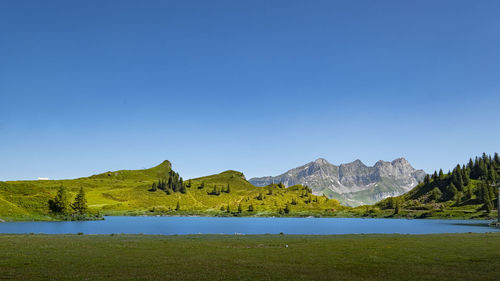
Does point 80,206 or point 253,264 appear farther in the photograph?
point 80,206

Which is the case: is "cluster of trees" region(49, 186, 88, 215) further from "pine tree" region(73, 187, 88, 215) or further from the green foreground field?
the green foreground field

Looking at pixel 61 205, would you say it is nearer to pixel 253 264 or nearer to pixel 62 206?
pixel 62 206

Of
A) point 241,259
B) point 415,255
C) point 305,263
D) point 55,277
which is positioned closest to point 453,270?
point 415,255

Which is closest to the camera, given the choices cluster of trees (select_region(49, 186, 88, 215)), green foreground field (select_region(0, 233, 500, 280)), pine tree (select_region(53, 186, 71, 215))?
green foreground field (select_region(0, 233, 500, 280))

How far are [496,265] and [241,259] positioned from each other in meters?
27.6

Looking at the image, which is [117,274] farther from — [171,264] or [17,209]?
[17,209]

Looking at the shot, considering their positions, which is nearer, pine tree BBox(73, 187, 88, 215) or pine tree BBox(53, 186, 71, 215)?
pine tree BBox(53, 186, 71, 215)

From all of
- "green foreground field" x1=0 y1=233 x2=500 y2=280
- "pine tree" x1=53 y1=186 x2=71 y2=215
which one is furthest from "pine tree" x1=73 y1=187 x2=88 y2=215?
"green foreground field" x1=0 y1=233 x2=500 y2=280

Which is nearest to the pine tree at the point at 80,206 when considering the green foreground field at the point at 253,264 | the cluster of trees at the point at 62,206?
the cluster of trees at the point at 62,206

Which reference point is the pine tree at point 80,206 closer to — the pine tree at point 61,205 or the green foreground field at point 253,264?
the pine tree at point 61,205

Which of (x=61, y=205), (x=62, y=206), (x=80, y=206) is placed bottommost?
(x=80, y=206)

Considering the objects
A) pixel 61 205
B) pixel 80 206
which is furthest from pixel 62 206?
pixel 80 206

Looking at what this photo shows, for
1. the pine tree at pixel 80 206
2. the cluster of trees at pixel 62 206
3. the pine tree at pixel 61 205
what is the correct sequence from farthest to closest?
the pine tree at pixel 80 206, the pine tree at pixel 61 205, the cluster of trees at pixel 62 206

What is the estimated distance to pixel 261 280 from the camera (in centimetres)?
2953
